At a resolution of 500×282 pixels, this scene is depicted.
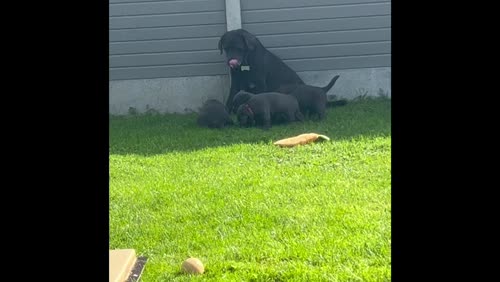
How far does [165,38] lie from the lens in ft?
33.9

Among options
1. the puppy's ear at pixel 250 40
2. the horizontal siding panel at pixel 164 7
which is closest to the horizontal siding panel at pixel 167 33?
the horizontal siding panel at pixel 164 7

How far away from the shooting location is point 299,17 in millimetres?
10258

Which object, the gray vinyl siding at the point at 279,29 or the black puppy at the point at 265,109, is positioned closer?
the black puppy at the point at 265,109

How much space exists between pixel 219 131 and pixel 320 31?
296 cm

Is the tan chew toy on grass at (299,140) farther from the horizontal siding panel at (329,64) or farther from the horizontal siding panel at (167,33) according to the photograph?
the horizontal siding panel at (167,33)

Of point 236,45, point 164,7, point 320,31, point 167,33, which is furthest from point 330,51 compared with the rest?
point 164,7

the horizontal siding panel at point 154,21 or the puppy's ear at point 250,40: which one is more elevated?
the horizontal siding panel at point 154,21

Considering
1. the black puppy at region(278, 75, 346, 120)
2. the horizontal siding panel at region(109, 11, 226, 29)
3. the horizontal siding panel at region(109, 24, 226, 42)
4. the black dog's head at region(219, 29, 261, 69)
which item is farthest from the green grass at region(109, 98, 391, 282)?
the horizontal siding panel at region(109, 11, 226, 29)

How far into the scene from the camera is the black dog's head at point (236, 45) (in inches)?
365

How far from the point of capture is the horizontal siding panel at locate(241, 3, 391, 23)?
1020 centimetres

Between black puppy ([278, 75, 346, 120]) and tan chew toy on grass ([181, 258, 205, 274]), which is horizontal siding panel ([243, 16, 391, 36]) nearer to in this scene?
black puppy ([278, 75, 346, 120])

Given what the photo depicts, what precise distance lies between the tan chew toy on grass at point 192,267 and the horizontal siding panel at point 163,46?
700cm

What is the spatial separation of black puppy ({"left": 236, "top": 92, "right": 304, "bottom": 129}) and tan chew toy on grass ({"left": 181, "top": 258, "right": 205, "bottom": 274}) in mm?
4700
